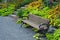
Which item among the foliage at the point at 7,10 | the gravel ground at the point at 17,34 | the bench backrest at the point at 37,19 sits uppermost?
the bench backrest at the point at 37,19

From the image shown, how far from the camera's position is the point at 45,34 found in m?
8.72

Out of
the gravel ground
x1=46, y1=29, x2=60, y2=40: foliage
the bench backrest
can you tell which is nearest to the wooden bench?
the bench backrest

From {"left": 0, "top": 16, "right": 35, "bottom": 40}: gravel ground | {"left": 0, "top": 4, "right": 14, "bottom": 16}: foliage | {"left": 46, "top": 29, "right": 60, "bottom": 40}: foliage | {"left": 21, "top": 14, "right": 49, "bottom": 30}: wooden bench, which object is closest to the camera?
{"left": 46, "top": 29, "right": 60, "bottom": 40}: foliage

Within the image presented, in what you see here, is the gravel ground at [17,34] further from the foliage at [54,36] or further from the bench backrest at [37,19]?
the foliage at [54,36]

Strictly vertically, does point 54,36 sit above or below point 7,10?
above

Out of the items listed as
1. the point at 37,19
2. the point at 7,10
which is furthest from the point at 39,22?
the point at 7,10

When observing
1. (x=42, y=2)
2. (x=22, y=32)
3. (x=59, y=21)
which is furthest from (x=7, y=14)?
(x=59, y=21)

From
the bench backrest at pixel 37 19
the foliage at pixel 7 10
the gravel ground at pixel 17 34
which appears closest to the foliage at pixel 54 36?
the gravel ground at pixel 17 34

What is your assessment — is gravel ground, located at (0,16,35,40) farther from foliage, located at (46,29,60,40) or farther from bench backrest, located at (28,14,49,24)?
foliage, located at (46,29,60,40)

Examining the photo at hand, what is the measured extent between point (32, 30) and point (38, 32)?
0.71 meters

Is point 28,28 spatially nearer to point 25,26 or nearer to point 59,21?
point 25,26

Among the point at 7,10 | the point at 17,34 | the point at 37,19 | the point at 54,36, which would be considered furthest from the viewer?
the point at 7,10

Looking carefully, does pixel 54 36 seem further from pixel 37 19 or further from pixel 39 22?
pixel 37 19

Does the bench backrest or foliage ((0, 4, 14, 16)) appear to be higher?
the bench backrest
